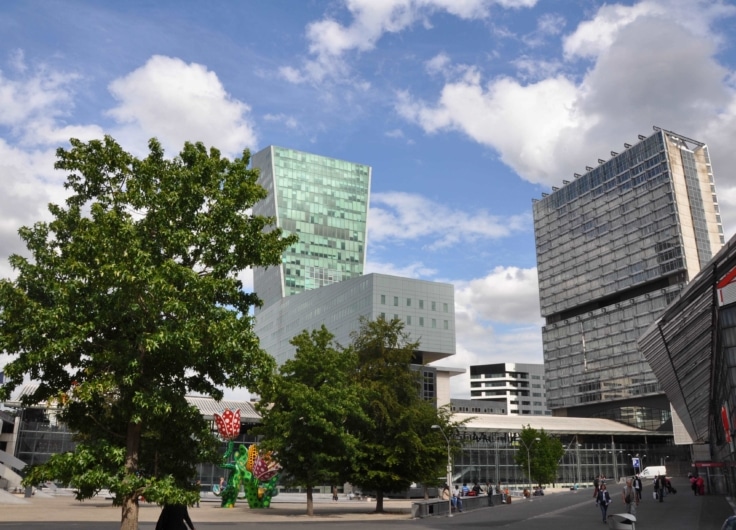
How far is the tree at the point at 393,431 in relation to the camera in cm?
4388

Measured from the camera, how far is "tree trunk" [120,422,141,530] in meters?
16.5

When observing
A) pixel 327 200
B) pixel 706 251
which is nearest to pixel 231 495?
pixel 706 251

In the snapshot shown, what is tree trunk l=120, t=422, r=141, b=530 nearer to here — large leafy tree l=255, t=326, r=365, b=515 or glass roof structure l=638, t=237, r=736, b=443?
glass roof structure l=638, t=237, r=736, b=443

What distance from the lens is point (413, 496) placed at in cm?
7494

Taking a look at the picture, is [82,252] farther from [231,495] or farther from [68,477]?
[231,495]

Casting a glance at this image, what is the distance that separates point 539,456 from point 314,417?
58738mm

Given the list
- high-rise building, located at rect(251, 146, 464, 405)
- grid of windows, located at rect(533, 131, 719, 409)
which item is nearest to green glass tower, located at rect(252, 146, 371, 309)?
high-rise building, located at rect(251, 146, 464, 405)

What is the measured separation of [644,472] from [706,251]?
52221mm

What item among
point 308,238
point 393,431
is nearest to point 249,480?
point 393,431

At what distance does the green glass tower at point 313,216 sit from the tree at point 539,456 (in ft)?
299

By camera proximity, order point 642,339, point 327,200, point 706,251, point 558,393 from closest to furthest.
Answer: point 642,339 < point 706,251 < point 558,393 < point 327,200

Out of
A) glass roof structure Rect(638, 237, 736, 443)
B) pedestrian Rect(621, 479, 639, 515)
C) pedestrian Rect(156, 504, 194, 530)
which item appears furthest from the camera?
pedestrian Rect(621, 479, 639, 515)

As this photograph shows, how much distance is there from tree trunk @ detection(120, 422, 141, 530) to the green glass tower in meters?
153

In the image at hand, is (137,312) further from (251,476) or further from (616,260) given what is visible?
(616,260)
